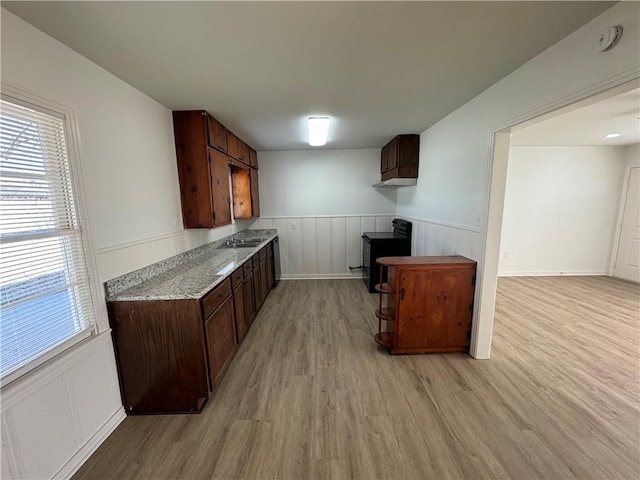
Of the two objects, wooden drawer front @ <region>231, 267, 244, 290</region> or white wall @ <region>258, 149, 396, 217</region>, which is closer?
wooden drawer front @ <region>231, 267, 244, 290</region>

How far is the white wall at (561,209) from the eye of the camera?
451 centimetres

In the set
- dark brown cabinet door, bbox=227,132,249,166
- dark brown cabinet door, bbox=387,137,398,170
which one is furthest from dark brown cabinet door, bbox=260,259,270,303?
dark brown cabinet door, bbox=387,137,398,170

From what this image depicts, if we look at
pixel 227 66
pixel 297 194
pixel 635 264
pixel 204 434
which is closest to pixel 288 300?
pixel 297 194

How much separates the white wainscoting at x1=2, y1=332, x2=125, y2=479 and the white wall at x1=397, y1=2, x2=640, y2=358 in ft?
9.86

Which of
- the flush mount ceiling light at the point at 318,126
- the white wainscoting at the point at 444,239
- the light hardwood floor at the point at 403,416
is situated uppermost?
the flush mount ceiling light at the point at 318,126

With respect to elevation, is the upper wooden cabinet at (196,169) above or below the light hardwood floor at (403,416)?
above

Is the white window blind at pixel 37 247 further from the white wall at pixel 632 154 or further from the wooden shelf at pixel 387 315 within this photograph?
the white wall at pixel 632 154

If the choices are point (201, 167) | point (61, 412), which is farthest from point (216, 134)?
point (61, 412)

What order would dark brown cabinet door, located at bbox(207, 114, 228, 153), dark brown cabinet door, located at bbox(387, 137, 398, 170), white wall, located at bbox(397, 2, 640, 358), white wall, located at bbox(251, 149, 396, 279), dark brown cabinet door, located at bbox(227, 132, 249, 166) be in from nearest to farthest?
white wall, located at bbox(397, 2, 640, 358), dark brown cabinet door, located at bbox(207, 114, 228, 153), dark brown cabinet door, located at bbox(227, 132, 249, 166), dark brown cabinet door, located at bbox(387, 137, 398, 170), white wall, located at bbox(251, 149, 396, 279)

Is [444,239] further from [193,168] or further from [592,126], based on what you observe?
[193,168]

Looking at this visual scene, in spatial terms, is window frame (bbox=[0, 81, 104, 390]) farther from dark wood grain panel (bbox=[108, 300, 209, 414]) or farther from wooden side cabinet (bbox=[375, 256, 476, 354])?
wooden side cabinet (bbox=[375, 256, 476, 354])

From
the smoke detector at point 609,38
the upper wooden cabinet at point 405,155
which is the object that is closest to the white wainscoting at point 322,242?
the upper wooden cabinet at point 405,155

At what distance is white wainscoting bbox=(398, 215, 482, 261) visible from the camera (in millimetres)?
2404

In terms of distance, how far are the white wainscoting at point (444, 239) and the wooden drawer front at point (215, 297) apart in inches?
91.3
